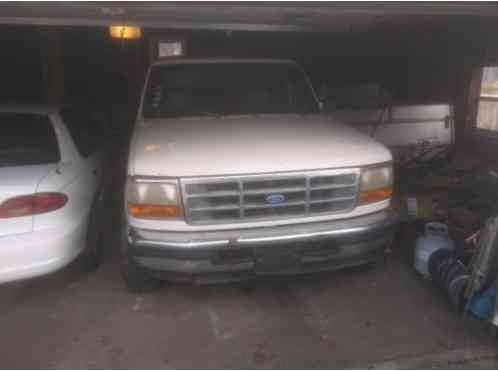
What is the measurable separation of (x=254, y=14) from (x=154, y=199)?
2623mm

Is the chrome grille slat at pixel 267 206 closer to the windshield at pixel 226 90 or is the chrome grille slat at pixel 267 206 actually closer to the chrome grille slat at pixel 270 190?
the chrome grille slat at pixel 270 190

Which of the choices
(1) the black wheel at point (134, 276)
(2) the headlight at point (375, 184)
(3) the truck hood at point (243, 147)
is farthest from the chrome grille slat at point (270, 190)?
(1) the black wheel at point (134, 276)

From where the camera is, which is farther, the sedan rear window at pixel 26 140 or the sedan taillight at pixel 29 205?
the sedan rear window at pixel 26 140

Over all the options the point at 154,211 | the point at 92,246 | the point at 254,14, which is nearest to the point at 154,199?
the point at 154,211

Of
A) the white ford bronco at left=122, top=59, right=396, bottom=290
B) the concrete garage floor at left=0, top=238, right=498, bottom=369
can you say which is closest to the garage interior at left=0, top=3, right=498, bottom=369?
the concrete garage floor at left=0, top=238, right=498, bottom=369

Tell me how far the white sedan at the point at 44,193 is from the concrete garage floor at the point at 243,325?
46 cm

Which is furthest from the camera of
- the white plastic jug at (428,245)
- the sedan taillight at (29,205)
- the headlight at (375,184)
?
the white plastic jug at (428,245)

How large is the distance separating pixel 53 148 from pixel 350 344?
2912mm

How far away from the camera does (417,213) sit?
173 inches

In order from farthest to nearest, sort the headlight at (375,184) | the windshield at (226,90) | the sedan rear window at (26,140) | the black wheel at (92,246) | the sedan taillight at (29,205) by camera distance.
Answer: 1. the windshield at (226,90)
2. the black wheel at (92,246)
3. the sedan rear window at (26,140)
4. the headlight at (375,184)
5. the sedan taillight at (29,205)

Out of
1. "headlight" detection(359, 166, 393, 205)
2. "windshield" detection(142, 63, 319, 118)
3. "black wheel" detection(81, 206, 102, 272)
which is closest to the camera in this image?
"headlight" detection(359, 166, 393, 205)

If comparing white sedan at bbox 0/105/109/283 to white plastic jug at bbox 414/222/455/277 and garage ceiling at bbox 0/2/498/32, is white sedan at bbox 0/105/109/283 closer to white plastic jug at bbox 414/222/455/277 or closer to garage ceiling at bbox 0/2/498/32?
garage ceiling at bbox 0/2/498/32

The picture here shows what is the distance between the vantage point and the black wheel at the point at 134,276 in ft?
10.8

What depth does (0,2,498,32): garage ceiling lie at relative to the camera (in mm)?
3307
